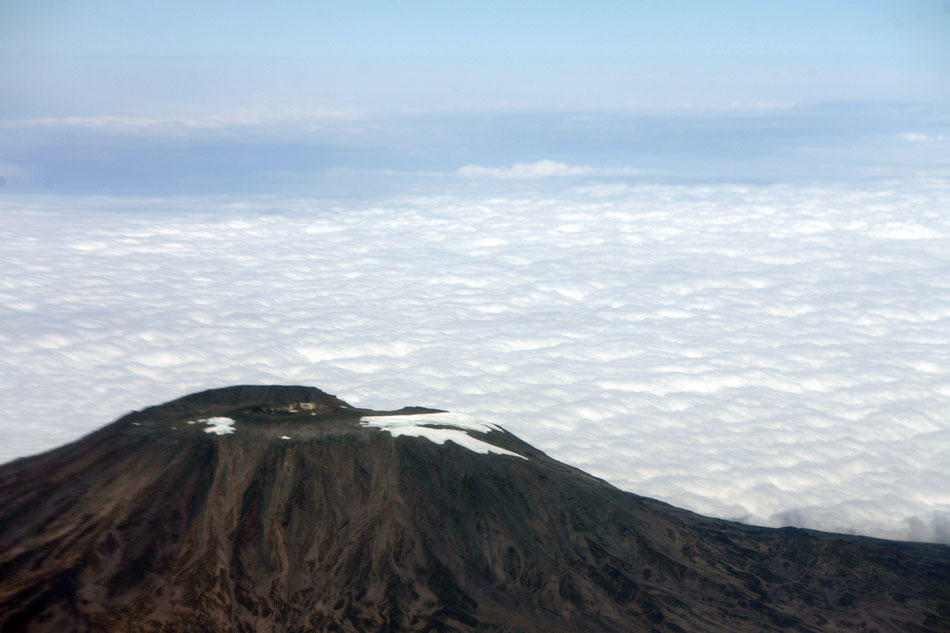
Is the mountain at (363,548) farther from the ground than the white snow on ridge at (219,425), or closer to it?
closer to it

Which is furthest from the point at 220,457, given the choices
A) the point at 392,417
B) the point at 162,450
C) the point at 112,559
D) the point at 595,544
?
the point at 595,544

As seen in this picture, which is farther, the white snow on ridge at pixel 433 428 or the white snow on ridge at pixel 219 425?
the white snow on ridge at pixel 433 428

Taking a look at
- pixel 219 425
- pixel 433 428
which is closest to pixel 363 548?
pixel 433 428

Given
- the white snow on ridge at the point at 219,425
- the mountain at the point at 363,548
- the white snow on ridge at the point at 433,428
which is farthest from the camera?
the white snow on ridge at the point at 433,428

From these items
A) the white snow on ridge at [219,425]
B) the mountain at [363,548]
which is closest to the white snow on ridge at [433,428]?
the mountain at [363,548]

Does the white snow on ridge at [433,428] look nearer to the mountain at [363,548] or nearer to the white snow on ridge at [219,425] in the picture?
the mountain at [363,548]

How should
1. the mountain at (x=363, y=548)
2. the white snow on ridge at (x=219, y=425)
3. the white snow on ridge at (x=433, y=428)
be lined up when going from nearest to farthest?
the mountain at (x=363, y=548), the white snow on ridge at (x=219, y=425), the white snow on ridge at (x=433, y=428)

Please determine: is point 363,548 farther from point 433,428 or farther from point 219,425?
point 219,425

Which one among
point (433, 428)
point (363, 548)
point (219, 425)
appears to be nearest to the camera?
point (363, 548)
